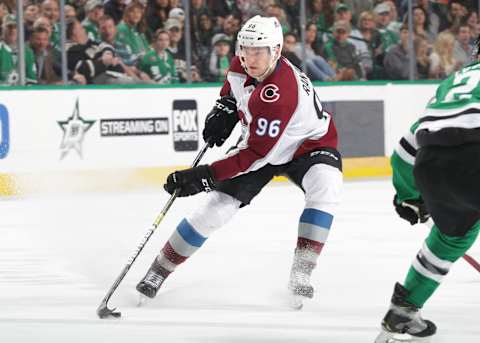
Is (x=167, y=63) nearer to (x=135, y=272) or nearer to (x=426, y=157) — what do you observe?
(x=135, y=272)

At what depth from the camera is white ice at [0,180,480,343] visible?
11.4 ft

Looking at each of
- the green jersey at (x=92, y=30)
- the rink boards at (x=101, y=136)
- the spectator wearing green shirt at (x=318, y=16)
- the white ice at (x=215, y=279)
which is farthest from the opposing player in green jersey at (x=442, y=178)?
A: the spectator wearing green shirt at (x=318, y=16)

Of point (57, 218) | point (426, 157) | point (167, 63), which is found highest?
point (426, 157)

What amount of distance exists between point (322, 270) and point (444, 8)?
6.42m

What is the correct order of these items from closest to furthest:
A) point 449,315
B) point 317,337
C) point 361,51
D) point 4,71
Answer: point 317,337 < point 449,315 < point 4,71 < point 361,51

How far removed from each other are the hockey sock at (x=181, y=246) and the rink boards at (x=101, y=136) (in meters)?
4.35

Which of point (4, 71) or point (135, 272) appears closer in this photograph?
point (135, 272)

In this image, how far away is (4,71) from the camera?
8.40 m

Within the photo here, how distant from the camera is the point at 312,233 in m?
4.05

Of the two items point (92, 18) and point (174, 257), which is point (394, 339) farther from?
point (92, 18)

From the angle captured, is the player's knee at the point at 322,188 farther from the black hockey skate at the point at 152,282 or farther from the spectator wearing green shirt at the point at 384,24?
the spectator wearing green shirt at the point at 384,24

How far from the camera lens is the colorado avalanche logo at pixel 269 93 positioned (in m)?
3.84

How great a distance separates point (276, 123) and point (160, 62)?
5511 mm

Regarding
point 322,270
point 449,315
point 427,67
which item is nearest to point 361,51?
point 427,67
